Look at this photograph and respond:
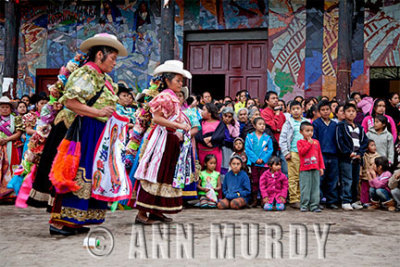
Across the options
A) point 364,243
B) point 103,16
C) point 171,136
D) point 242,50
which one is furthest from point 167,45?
point 364,243

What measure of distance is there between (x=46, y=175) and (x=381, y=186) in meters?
5.30

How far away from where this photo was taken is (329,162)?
313 inches

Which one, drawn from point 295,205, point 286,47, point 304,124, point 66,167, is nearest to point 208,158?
point 295,205

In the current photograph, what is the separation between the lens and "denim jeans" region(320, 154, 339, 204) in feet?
25.8

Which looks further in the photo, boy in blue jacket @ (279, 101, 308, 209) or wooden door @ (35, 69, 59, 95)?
wooden door @ (35, 69, 59, 95)

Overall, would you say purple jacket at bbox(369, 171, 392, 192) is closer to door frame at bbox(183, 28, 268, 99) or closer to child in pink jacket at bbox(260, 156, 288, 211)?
child in pink jacket at bbox(260, 156, 288, 211)

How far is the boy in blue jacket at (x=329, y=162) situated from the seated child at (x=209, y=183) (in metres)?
1.67

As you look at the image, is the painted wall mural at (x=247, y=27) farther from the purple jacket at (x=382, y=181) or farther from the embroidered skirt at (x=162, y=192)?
the embroidered skirt at (x=162, y=192)

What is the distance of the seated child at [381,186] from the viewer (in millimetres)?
7824

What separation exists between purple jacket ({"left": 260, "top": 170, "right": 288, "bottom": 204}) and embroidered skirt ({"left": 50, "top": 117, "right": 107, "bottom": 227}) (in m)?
3.46

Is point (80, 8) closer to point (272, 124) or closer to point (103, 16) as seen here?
point (103, 16)

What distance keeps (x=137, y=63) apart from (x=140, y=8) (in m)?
1.77

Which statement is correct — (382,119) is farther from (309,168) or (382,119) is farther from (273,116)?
(309,168)

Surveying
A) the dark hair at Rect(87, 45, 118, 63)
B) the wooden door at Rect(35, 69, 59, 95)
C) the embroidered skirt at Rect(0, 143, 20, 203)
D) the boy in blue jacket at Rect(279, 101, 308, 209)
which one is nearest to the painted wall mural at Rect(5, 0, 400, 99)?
the wooden door at Rect(35, 69, 59, 95)
